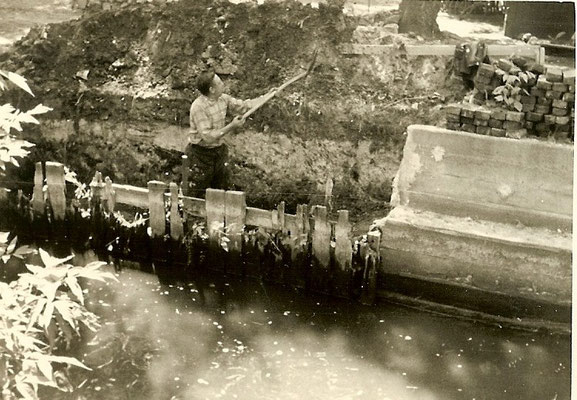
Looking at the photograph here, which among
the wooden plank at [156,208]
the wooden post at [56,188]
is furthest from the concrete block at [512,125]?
the wooden post at [56,188]

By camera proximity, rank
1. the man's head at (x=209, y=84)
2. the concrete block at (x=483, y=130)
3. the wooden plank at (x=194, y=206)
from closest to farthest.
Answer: the concrete block at (x=483, y=130) < the man's head at (x=209, y=84) < the wooden plank at (x=194, y=206)

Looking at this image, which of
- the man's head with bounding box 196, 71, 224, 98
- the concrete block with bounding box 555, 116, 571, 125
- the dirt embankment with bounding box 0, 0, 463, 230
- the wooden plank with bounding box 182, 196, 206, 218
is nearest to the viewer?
the concrete block with bounding box 555, 116, 571, 125

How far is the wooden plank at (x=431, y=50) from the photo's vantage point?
6.53 m

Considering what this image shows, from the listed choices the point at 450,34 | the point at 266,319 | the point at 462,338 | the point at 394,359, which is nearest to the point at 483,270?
the point at 462,338

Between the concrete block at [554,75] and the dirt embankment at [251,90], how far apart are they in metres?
1.42

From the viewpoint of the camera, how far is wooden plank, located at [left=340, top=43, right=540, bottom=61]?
653cm

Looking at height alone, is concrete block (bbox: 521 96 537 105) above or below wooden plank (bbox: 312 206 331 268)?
above

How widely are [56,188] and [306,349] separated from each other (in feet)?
10.5

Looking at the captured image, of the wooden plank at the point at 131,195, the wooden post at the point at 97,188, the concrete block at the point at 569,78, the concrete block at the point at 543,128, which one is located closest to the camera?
the concrete block at the point at 569,78

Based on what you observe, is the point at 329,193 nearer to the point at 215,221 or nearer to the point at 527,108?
the point at 215,221

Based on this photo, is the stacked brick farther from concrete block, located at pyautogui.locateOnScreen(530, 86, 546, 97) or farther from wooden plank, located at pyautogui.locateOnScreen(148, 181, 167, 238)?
wooden plank, located at pyautogui.locateOnScreen(148, 181, 167, 238)

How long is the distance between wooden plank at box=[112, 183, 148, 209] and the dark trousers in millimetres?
485

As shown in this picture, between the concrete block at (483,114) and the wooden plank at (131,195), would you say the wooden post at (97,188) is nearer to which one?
the wooden plank at (131,195)

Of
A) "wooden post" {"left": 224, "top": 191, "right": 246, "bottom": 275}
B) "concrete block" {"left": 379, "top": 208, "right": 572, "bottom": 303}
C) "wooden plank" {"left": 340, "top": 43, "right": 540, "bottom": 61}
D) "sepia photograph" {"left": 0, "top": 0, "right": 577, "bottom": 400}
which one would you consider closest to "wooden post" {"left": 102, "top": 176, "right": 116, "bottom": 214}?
"sepia photograph" {"left": 0, "top": 0, "right": 577, "bottom": 400}
